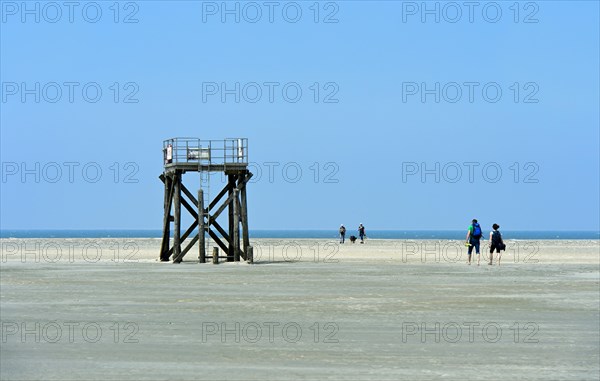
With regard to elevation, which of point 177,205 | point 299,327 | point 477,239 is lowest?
point 299,327

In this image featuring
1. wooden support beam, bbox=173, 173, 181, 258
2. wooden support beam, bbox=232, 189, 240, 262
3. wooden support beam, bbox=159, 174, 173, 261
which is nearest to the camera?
wooden support beam, bbox=173, 173, 181, 258

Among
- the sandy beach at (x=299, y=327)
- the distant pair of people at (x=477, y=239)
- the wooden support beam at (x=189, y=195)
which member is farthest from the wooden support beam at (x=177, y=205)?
the distant pair of people at (x=477, y=239)

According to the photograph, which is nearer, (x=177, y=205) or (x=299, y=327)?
(x=299, y=327)

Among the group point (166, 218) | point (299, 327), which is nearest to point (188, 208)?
point (166, 218)

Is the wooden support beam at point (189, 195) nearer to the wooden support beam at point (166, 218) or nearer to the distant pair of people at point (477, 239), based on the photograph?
the wooden support beam at point (166, 218)

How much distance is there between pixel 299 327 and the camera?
17.4m

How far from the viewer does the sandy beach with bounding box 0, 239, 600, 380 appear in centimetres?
1318

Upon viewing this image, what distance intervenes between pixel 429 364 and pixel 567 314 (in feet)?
22.9

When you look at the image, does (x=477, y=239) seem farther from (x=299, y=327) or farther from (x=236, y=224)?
(x=299, y=327)

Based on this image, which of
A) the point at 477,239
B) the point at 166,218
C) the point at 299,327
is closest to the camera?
the point at 299,327

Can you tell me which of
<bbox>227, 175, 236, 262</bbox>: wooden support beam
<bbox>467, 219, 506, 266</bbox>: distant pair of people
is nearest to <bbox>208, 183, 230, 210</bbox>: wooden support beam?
<bbox>227, 175, 236, 262</bbox>: wooden support beam

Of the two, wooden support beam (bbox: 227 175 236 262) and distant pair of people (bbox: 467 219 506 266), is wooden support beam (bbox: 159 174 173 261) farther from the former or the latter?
distant pair of people (bbox: 467 219 506 266)

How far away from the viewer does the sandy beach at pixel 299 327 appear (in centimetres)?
1318

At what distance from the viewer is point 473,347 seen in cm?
1512
